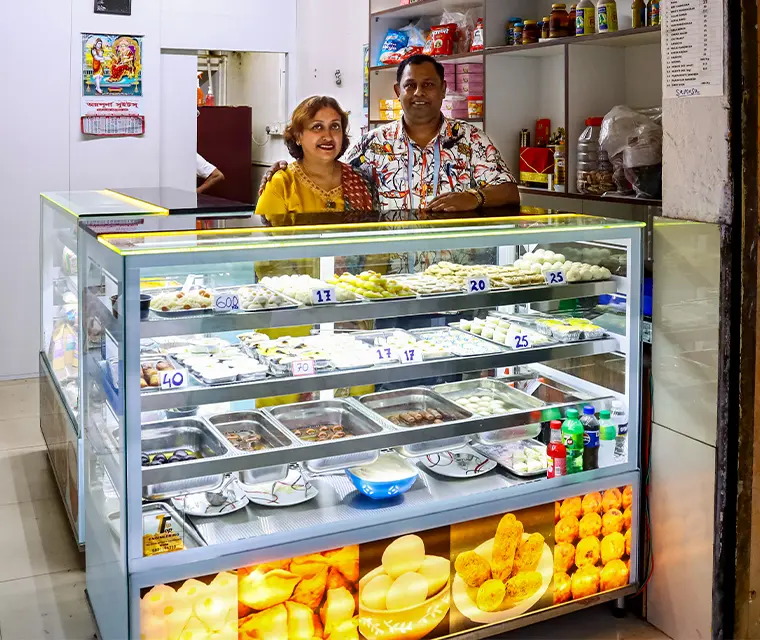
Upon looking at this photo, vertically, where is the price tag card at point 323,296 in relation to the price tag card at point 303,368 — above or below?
above

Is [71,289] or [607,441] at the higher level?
[71,289]

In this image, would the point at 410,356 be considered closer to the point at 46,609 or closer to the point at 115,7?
the point at 46,609

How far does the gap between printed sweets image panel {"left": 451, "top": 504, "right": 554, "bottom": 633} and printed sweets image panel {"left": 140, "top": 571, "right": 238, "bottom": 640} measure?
754mm

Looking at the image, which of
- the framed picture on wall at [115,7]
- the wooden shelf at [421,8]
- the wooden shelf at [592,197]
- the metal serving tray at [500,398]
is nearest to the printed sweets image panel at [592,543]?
the metal serving tray at [500,398]

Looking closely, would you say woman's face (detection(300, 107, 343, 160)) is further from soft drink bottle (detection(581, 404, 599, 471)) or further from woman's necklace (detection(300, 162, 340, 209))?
soft drink bottle (detection(581, 404, 599, 471))

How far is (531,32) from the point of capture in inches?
190

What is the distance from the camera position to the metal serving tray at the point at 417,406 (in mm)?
3059

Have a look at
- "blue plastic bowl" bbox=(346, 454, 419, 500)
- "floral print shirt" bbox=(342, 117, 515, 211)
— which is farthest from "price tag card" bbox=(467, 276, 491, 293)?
"floral print shirt" bbox=(342, 117, 515, 211)

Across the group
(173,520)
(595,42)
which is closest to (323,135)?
(595,42)

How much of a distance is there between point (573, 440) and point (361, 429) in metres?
0.75

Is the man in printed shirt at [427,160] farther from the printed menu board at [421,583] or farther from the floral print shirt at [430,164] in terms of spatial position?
the printed menu board at [421,583]

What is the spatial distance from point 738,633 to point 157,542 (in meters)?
1.91

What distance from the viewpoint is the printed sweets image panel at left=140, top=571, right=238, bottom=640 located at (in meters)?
2.49

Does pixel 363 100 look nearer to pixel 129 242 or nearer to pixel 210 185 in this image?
pixel 210 185
